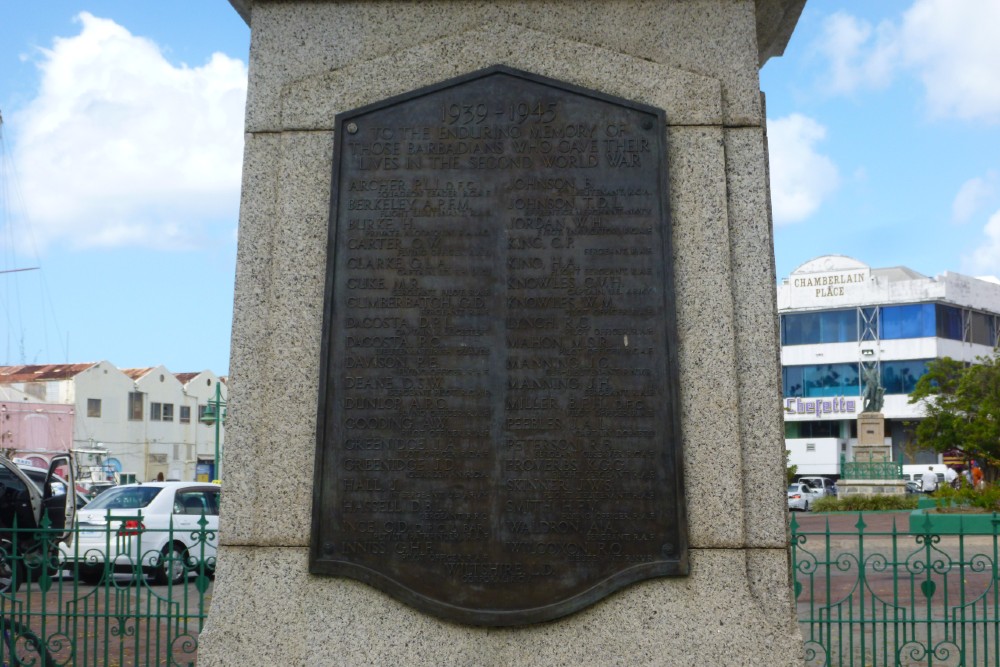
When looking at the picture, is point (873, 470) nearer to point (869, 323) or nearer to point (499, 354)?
point (869, 323)

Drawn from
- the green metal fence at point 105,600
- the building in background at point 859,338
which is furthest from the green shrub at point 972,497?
the building in background at point 859,338

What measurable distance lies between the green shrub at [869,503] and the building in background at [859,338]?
69.2 feet

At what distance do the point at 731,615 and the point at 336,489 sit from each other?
164cm

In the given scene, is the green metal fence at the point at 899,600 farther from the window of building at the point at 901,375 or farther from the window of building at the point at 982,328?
the window of building at the point at 982,328

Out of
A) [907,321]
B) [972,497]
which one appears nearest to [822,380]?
[907,321]

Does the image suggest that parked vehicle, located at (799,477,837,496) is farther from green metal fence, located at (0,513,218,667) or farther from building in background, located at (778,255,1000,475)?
green metal fence, located at (0,513,218,667)

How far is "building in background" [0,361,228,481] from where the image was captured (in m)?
48.9

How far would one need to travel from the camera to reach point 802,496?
39844 millimetres

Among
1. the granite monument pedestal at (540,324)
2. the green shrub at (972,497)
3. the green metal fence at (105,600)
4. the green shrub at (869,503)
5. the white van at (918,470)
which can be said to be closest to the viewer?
the granite monument pedestal at (540,324)

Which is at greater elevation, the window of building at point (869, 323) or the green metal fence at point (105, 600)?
the window of building at point (869, 323)

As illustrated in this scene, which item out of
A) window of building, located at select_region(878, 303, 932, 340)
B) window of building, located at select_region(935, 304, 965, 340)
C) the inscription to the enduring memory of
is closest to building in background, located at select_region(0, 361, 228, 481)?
window of building, located at select_region(878, 303, 932, 340)

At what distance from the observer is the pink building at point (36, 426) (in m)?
44.6

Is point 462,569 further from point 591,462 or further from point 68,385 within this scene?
point 68,385

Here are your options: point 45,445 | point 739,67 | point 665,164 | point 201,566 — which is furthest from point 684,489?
point 45,445
